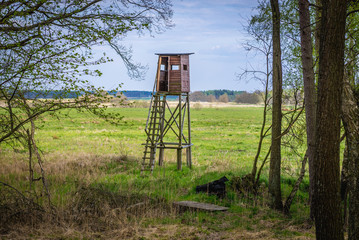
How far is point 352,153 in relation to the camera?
8484mm

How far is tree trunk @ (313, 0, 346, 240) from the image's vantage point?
281 inches

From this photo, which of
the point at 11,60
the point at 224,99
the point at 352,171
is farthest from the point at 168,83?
the point at 224,99

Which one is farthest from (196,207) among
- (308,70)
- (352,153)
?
(308,70)

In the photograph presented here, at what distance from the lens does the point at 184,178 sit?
53.1 feet

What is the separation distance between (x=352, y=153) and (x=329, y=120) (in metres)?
1.90

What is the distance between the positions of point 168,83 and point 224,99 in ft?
509

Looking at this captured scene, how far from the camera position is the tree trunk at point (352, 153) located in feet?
26.3

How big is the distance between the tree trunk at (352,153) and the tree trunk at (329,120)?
968 mm

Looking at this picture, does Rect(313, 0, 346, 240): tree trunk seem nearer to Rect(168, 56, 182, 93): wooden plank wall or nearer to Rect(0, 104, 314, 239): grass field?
Rect(0, 104, 314, 239): grass field

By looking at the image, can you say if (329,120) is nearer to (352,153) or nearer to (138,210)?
(352,153)

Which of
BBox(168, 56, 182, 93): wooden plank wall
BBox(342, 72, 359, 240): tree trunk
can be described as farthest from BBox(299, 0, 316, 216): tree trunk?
BBox(168, 56, 182, 93): wooden plank wall

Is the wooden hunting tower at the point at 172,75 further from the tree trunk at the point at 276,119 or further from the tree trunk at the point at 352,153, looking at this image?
the tree trunk at the point at 352,153

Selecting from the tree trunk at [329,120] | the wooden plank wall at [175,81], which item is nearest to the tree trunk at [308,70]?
the tree trunk at [329,120]

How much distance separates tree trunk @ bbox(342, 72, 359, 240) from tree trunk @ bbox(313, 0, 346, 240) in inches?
38.1
